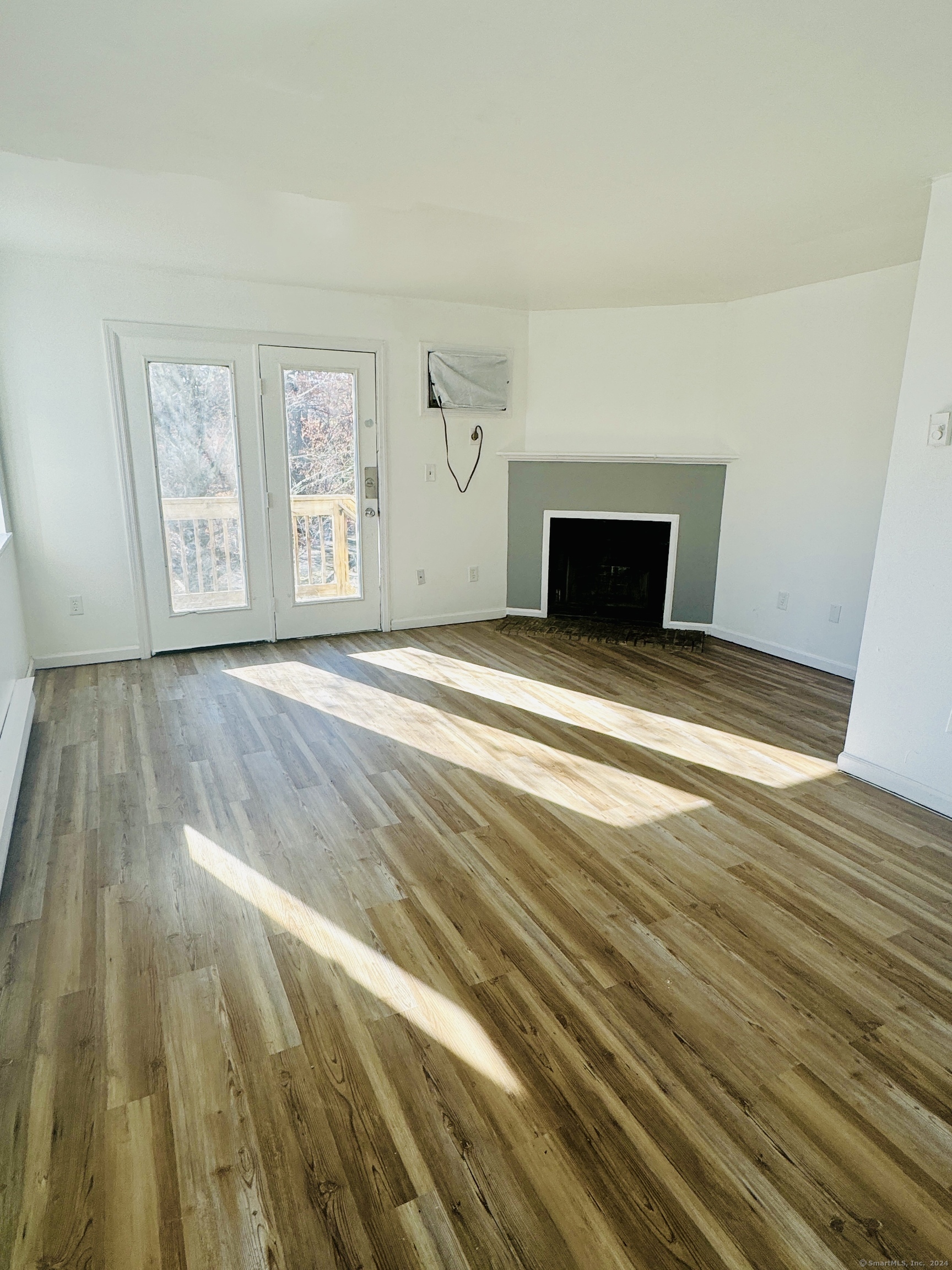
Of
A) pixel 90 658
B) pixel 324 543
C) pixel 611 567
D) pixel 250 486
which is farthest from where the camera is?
pixel 611 567

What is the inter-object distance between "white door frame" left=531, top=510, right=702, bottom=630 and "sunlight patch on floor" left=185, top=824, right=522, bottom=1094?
3.63 m

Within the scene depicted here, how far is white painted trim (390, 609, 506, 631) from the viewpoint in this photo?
17.0 ft

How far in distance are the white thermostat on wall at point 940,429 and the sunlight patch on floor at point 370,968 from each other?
8.24 feet

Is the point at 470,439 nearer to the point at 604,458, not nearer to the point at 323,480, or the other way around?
the point at 604,458

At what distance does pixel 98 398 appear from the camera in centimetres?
397

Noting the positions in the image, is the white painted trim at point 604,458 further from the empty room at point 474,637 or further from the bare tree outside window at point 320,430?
the bare tree outside window at point 320,430

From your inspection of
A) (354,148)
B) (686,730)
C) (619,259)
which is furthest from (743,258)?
(686,730)

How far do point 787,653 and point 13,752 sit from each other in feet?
14.4

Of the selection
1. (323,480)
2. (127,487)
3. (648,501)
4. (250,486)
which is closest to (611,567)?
(648,501)

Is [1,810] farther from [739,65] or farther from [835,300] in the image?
[835,300]

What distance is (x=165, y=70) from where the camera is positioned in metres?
1.85

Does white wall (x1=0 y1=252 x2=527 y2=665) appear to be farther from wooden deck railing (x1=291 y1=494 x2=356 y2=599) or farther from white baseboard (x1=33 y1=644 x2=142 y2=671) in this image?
wooden deck railing (x1=291 y1=494 x2=356 y2=599)

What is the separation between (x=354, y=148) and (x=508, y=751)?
7.95 feet

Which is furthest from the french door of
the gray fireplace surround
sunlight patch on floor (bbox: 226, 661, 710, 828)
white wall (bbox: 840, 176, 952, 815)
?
white wall (bbox: 840, 176, 952, 815)
